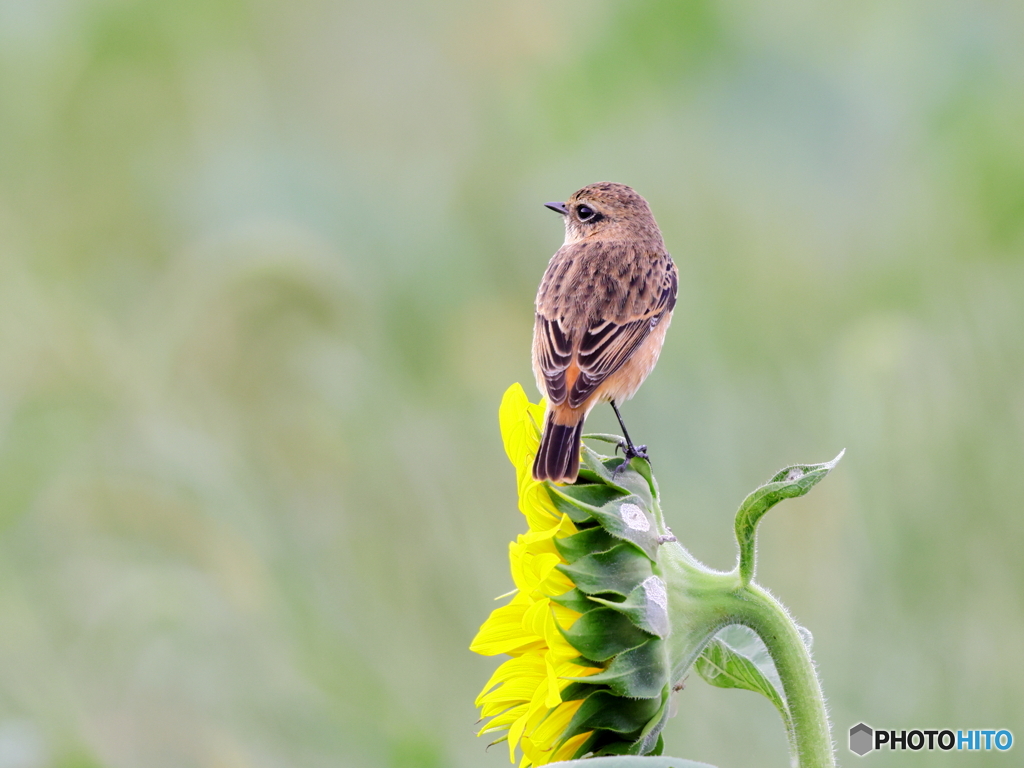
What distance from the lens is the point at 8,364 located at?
12.4ft

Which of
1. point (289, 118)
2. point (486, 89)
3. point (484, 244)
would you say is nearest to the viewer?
point (484, 244)

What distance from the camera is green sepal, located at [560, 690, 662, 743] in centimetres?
199

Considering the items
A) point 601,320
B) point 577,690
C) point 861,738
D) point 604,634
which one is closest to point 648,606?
point 604,634

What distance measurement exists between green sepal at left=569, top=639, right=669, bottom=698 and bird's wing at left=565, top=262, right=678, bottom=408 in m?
0.64

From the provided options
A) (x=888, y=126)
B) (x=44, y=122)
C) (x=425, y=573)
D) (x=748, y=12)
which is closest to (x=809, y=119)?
(x=888, y=126)

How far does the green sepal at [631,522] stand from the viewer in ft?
6.64

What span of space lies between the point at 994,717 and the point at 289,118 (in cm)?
462

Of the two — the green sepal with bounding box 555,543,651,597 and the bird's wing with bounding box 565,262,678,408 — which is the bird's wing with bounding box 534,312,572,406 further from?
the green sepal with bounding box 555,543,651,597

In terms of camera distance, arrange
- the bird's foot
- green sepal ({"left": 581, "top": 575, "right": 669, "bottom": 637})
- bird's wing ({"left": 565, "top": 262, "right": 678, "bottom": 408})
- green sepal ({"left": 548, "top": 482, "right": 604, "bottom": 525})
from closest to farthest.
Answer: green sepal ({"left": 581, "top": 575, "right": 669, "bottom": 637}) → green sepal ({"left": 548, "top": 482, "right": 604, "bottom": 525}) → the bird's foot → bird's wing ({"left": 565, "top": 262, "right": 678, "bottom": 408})

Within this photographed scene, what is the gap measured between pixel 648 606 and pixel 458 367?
2.69 metres

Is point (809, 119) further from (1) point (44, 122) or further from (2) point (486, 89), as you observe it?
(1) point (44, 122)

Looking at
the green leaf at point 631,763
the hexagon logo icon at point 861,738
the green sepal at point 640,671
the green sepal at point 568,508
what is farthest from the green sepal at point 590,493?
the hexagon logo icon at point 861,738

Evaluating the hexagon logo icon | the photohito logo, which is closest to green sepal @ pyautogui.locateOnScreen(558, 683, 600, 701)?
the hexagon logo icon

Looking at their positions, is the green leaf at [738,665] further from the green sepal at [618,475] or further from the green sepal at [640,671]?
the green sepal at [618,475]
